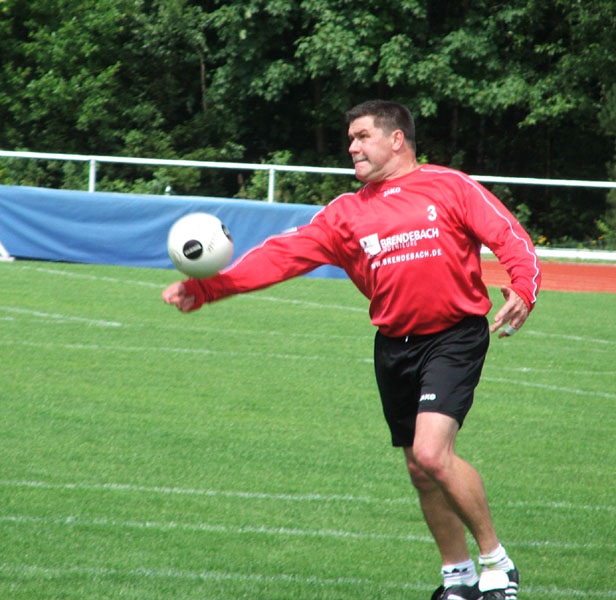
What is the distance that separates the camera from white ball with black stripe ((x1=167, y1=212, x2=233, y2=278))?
5.26 meters

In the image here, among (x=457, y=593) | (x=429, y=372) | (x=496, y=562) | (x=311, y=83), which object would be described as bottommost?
(x=457, y=593)

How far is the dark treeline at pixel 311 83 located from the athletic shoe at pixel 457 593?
22069 mm

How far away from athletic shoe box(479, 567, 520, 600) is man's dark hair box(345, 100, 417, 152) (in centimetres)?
191

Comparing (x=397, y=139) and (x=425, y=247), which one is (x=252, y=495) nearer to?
(x=425, y=247)

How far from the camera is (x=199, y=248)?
5.25m

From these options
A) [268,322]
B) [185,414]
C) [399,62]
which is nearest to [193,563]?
[185,414]

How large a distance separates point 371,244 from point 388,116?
1.99 feet

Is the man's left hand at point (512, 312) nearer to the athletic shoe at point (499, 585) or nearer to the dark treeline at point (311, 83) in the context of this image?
the athletic shoe at point (499, 585)

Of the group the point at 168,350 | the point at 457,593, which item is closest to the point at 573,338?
the point at 168,350

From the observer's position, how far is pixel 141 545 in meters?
5.39

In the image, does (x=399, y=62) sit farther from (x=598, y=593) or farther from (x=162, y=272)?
(x=598, y=593)

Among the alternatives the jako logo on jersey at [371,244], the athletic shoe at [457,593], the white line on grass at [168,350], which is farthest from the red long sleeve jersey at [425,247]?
the white line on grass at [168,350]

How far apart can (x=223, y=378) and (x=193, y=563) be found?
482 centimetres

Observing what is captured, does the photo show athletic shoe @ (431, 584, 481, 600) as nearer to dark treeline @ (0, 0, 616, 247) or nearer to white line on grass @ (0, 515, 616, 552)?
white line on grass @ (0, 515, 616, 552)
